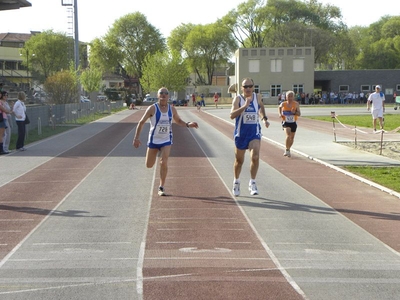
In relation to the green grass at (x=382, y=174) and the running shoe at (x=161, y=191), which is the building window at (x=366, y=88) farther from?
the running shoe at (x=161, y=191)

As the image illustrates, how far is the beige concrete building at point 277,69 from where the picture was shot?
85.2m

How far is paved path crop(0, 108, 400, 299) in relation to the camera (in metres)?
6.26

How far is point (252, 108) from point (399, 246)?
13.3 feet

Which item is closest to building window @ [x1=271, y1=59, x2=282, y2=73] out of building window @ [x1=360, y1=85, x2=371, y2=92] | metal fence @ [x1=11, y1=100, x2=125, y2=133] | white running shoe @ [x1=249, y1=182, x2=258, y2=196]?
building window @ [x1=360, y1=85, x2=371, y2=92]

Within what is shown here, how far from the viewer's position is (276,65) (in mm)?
85875

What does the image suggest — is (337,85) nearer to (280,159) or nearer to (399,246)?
(280,159)

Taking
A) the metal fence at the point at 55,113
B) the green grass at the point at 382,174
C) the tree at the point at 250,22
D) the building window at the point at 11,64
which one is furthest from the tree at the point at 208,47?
the green grass at the point at 382,174

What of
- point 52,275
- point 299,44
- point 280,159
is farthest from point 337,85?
point 52,275

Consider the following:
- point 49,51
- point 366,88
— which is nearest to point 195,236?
point 366,88

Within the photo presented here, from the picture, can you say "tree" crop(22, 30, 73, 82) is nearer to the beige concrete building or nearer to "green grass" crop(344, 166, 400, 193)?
the beige concrete building

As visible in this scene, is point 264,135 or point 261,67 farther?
point 261,67

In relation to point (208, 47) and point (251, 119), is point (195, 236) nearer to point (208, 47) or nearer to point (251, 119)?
point (251, 119)

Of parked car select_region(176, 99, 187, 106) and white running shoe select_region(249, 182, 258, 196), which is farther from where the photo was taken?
parked car select_region(176, 99, 187, 106)

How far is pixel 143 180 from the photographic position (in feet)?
44.8
